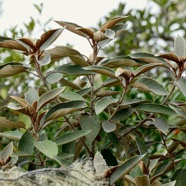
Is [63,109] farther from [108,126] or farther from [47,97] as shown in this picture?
[108,126]

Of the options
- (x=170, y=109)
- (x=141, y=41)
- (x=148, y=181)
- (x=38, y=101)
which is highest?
(x=38, y=101)

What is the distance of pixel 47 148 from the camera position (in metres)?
1.49

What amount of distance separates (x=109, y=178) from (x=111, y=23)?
55 cm

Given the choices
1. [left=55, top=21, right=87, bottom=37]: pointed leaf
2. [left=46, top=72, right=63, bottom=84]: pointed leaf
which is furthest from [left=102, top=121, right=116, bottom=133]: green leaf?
[left=55, top=21, right=87, bottom=37]: pointed leaf

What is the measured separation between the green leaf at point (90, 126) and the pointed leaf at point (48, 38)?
27cm

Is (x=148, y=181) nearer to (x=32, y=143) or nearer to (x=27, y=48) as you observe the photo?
(x=32, y=143)

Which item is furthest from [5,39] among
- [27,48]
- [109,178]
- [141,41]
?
[141,41]

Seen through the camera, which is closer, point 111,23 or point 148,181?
point 148,181

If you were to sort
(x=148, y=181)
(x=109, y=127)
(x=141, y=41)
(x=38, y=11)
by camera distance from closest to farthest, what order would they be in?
(x=148, y=181)
(x=109, y=127)
(x=38, y=11)
(x=141, y=41)

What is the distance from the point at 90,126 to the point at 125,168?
25 centimetres

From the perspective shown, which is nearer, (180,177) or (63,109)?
(63,109)

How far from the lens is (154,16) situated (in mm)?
4973

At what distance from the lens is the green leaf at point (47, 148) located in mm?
1466

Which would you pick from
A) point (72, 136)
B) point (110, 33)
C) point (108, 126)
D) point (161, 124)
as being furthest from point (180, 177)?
point (110, 33)
